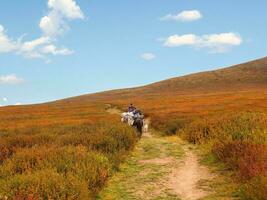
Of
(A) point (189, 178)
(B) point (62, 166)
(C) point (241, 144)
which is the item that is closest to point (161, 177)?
(A) point (189, 178)

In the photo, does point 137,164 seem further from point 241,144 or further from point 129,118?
point 129,118

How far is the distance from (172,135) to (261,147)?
1230cm

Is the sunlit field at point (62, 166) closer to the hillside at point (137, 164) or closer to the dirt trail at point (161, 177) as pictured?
the hillside at point (137, 164)

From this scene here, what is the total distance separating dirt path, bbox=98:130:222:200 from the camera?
39.6 feet

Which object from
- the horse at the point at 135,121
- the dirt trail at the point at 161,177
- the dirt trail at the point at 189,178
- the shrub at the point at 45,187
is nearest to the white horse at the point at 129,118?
the horse at the point at 135,121

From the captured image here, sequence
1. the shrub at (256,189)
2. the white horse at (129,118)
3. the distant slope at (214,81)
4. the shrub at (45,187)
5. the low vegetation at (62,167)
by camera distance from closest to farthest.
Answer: the shrub at (256,189), the shrub at (45,187), the low vegetation at (62,167), the white horse at (129,118), the distant slope at (214,81)

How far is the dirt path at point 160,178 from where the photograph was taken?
39.6ft

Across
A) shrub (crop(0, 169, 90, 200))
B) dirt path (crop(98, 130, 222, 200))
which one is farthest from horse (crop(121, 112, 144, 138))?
shrub (crop(0, 169, 90, 200))

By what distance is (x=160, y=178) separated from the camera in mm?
13828

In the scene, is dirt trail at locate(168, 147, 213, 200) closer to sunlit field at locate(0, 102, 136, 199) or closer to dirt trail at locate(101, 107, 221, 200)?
dirt trail at locate(101, 107, 221, 200)

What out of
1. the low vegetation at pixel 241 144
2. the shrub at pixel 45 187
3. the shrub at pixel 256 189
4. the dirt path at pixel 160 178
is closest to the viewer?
the shrub at pixel 256 189

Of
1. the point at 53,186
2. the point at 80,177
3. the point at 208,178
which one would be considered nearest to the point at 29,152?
the point at 80,177

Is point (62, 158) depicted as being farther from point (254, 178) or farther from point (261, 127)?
point (261, 127)

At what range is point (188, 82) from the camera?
6934 inches
